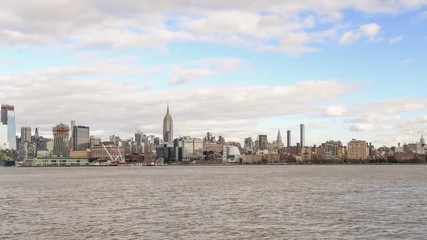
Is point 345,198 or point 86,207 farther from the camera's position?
point 345,198

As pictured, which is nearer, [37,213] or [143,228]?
[143,228]

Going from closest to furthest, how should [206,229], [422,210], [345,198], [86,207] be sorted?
[206,229] → [422,210] → [86,207] → [345,198]

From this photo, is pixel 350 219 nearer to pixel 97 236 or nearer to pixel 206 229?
pixel 206 229

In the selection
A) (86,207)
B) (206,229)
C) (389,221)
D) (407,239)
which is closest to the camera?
(407,239)

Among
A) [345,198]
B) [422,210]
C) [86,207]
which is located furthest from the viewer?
[345,198]

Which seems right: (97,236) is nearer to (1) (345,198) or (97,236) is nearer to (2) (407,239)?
(2) (407,239)

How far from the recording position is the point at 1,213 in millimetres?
65688

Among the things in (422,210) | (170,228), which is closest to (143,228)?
(170,228)

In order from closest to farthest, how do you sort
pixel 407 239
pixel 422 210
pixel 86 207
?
pixel 407 239, pixel 422 210, pixel 86 207

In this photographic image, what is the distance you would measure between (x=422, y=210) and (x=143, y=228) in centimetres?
3140

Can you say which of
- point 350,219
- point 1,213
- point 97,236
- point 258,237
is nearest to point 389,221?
point 350,219

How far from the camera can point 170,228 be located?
51.6 m

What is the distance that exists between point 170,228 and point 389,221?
20.4 meters

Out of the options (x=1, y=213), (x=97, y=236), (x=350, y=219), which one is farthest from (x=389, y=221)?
(x=1, y=213)
